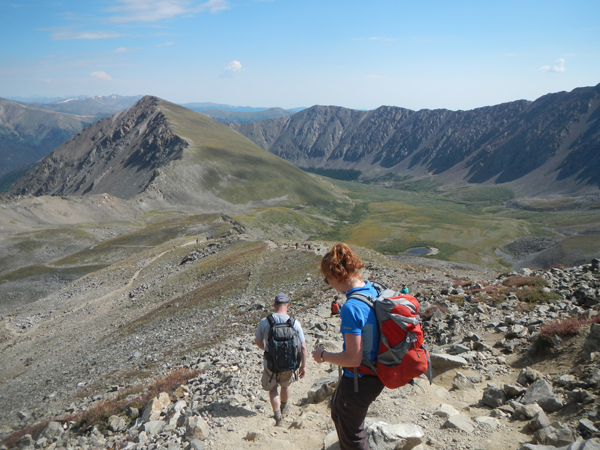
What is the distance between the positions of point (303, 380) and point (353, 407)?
6.84m

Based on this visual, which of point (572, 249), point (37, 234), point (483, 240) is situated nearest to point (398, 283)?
point (572, 249)

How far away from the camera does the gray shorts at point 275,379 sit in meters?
9.64

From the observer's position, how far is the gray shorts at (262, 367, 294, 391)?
9644mm

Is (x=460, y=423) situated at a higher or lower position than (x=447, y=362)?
higher

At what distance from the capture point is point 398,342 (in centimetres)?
582

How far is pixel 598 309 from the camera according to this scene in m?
15.7

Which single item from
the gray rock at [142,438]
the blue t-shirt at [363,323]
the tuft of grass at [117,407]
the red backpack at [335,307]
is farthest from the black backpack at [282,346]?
the red backpack at [335,307]

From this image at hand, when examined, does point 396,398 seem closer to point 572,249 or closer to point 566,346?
point 566,346

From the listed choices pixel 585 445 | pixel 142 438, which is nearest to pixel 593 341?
pixel 585 445

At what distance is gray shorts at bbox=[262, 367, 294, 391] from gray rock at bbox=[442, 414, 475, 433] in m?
3.80

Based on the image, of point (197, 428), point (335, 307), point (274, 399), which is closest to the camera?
point (197, 428)

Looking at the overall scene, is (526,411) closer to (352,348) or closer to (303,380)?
(352,348)

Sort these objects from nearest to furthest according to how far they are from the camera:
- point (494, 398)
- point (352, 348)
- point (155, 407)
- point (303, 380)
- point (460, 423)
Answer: point (352, 348), point (460, 423), point (494, 398), point (155, 407), point (303, 380)

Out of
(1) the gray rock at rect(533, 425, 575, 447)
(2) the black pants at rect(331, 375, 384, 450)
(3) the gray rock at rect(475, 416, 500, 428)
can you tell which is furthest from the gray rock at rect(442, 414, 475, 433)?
(2) the black pants at rect(331, 375, 384, 450)
